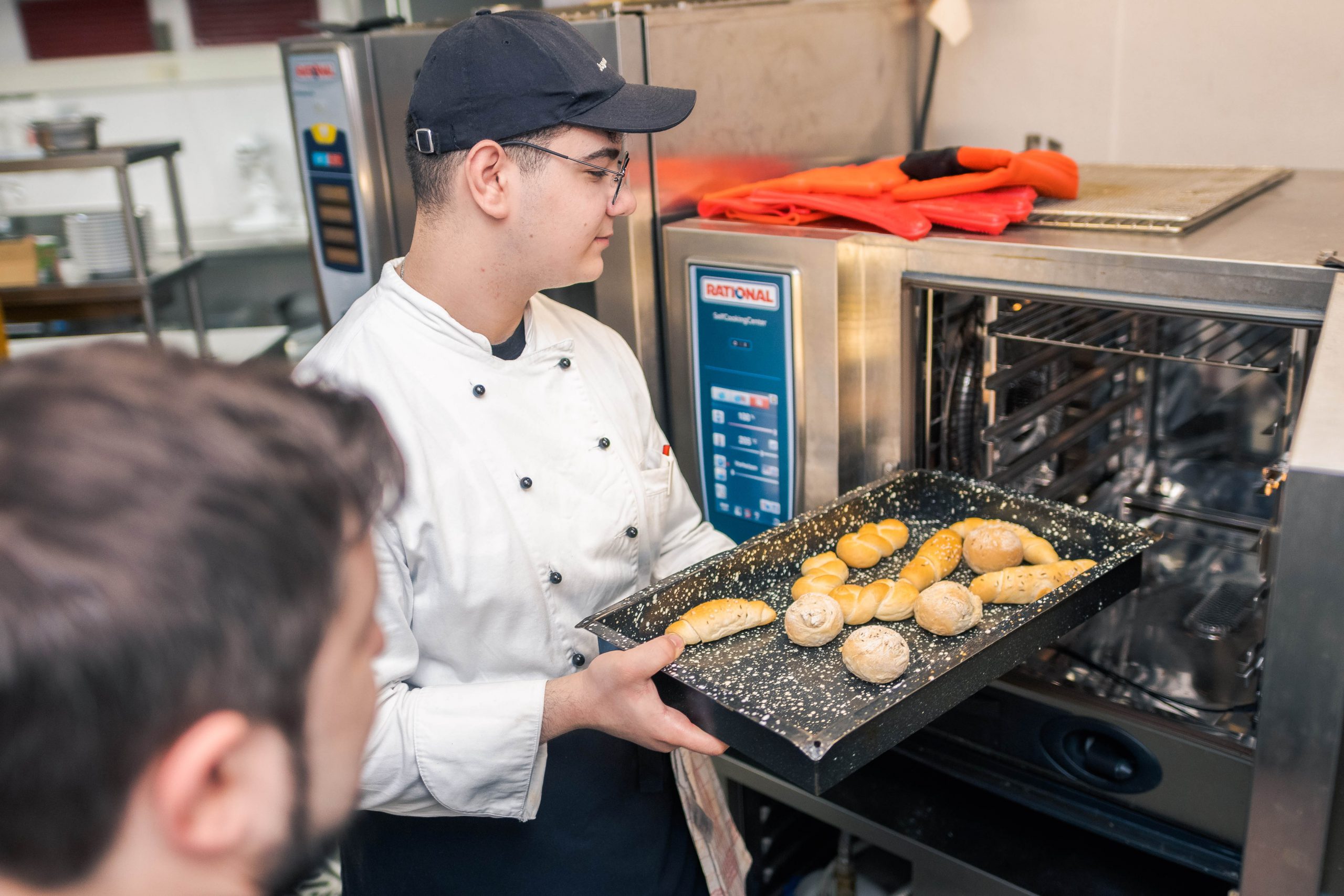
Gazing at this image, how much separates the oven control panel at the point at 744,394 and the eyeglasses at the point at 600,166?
1.05 feet

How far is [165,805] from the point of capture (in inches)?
19.3

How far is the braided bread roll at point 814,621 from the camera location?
1.26 meters

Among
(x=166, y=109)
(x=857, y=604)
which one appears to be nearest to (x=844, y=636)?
(x=857, y=604)

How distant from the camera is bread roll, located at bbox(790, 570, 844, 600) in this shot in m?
1.36

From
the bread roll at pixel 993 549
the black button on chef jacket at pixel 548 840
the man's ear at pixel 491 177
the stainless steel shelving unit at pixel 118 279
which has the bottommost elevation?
the black button on chef jacket at pixel 548 840

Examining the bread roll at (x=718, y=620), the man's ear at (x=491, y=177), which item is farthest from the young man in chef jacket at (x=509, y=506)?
the bread roll at (x=718, y=620)

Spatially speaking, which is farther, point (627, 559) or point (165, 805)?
point (627, 559)

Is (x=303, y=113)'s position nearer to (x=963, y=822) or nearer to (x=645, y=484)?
(x=645, y=484)

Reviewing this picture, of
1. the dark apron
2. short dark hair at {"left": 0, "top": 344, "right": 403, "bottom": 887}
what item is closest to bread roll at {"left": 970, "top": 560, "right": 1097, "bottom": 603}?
the dark apron

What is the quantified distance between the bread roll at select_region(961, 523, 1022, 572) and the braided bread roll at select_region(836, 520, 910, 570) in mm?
105

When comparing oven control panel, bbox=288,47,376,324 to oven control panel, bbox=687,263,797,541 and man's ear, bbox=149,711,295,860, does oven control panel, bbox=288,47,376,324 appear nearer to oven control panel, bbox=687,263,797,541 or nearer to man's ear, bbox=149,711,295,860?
oven control panel, bbox=687,263,797,541

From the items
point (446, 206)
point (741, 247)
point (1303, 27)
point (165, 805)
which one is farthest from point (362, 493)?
point (1303, 27)

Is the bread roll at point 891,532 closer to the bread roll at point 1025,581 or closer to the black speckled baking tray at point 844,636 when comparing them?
the black speckled baking tray at point 844,636

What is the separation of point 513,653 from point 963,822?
0.76m
